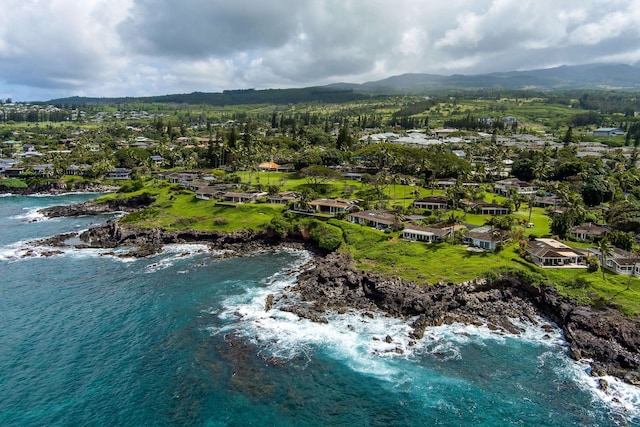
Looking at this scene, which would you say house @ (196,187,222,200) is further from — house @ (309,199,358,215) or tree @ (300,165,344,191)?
house @ (309,199,358,215)

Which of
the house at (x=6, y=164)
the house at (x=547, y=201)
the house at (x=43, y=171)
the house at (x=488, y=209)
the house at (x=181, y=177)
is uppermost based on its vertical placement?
the house at (x=6, y=164)

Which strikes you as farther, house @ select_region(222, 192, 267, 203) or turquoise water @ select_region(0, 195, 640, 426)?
house @ select_region(222, 192, 267, 203)

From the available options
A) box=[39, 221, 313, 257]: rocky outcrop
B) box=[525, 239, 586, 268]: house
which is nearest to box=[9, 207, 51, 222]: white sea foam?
box=[39, 221, 313, 257]: rocky outcrop

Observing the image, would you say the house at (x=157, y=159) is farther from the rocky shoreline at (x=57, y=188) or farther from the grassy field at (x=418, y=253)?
the grassy field at (x=418, y=253)

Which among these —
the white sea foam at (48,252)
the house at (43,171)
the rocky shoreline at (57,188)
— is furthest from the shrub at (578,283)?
the house at (43,171)

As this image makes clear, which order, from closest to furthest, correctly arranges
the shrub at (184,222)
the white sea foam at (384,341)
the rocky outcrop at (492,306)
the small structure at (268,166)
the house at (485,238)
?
the white sea foam at (384,341) < the rocky outcrop at (492,306) < the house at (485,238) < the shrub at (184,222) < the small structure at (268,166)

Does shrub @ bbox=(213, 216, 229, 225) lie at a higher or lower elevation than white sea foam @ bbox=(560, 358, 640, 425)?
higher

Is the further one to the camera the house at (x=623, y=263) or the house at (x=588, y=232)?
the house at (x=588, y=232)
